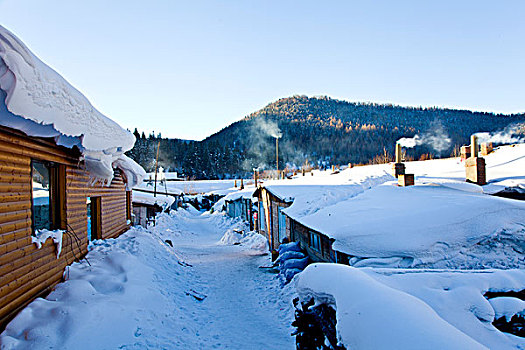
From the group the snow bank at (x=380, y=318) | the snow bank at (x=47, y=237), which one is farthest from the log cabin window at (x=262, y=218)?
the snow bank at (x=380, y=318)

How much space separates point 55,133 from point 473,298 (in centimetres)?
611

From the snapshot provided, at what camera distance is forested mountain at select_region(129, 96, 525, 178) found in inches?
2992

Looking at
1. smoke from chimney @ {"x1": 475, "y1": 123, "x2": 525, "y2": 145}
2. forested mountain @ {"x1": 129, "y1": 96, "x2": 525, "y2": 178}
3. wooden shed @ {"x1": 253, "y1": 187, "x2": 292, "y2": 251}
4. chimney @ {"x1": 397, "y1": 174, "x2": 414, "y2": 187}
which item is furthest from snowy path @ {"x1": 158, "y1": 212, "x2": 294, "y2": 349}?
forested mountain @ {"x1": 129, "y1": 96, "x2": 525, "y2": 178}

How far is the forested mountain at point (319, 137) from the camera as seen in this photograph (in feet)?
249

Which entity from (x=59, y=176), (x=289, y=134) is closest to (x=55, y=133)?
(x=59, y=176)

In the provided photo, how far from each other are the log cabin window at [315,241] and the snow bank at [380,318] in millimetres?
6116

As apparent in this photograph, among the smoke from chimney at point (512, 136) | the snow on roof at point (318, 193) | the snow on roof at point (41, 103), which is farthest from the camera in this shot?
the smoke from chimney at point (512, 136)

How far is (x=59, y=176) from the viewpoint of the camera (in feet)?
23.3

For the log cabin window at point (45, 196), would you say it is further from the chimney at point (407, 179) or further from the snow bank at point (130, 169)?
the chimney at point (407, 179)

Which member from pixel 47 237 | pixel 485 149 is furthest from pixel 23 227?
pixel 485 149

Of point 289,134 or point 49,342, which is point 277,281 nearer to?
point 49,342

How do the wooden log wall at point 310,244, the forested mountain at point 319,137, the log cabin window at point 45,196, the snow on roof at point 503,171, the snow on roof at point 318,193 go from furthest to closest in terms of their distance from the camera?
the forested mountain at point 319,137 < the snow on roof at point 318,193 < the snow on roof at point 503,171 < the wooden log wall at point 310,244 < the log cabin window at point 45,196

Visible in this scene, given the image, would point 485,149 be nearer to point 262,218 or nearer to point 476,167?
point 476,167

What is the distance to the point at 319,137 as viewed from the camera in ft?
376
